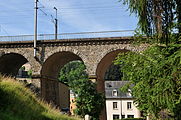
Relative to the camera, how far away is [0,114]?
668 cm

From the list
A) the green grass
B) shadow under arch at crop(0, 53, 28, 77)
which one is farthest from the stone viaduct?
the green grass

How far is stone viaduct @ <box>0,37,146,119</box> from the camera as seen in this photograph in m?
20.4

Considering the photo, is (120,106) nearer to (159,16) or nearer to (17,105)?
(17,105)

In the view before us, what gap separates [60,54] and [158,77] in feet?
54.4

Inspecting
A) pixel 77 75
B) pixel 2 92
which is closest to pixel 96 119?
pixel 77 75

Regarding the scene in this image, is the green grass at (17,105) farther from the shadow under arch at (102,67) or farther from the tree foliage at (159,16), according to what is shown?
the shadow under arch at (102,67)

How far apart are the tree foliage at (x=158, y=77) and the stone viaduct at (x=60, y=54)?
12.4 m

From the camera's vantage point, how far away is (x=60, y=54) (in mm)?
22172

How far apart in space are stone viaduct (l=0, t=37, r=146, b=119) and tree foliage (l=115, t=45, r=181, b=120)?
12.4 m

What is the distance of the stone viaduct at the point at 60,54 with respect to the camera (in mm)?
20359

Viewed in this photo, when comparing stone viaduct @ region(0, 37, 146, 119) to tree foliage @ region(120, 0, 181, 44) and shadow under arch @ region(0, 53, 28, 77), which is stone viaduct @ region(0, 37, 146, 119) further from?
tree foliage @ region(120, 0, 181, 44)

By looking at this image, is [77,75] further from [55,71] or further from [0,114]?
[0,114]

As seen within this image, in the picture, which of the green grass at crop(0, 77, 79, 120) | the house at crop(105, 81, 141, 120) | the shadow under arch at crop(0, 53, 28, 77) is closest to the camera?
the green grass at crop(0, 77, 79, 120)

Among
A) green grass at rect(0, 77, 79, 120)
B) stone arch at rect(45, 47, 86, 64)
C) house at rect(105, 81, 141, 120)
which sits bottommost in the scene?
house at rect(105, 81, 141, 120)
